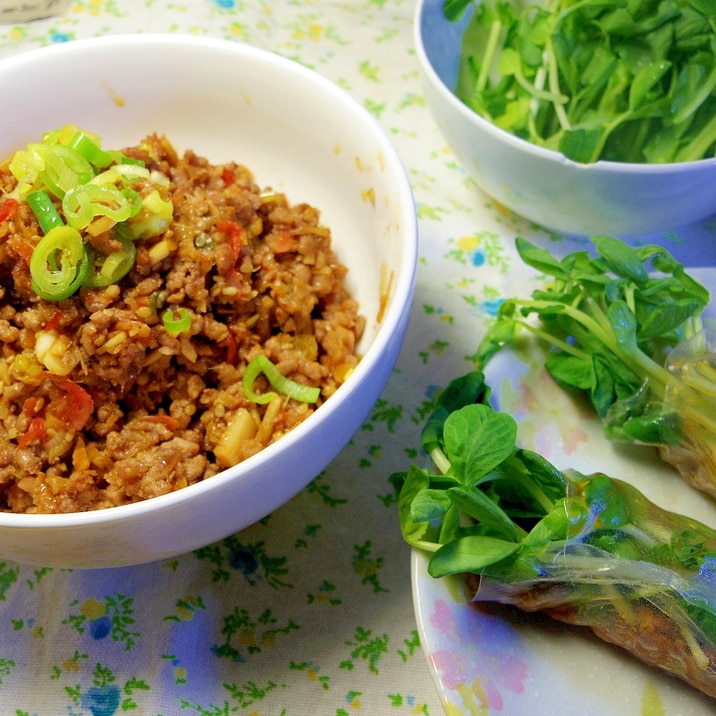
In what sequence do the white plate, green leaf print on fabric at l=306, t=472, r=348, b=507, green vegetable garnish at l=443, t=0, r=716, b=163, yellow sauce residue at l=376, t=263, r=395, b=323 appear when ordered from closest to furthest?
the white plate < yellow sauce residue at l=376, t=263, r=395, b=323 < green leaf print on fabric at l=306, t=472, r=348, b=507 < green vegetable garnish at l=443, t=0, r=716, b=163

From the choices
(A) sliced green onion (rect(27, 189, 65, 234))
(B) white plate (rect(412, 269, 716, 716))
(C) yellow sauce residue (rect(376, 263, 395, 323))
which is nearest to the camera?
(B) white plate (rect(412, 269, 716, 716))

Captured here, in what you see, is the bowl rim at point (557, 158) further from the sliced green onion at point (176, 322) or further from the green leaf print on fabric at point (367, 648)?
the green leaf print on fabric at point (367, 648)

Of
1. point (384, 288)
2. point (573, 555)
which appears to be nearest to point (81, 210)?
point (384, 288)

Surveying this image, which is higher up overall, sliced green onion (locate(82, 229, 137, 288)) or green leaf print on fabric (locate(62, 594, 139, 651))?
sliced green onion (locate(82, 229, 137, 288))

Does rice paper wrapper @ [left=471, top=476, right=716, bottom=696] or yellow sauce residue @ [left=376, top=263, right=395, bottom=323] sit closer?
rice paper wrapper @ [left=471, top=476, right=716, bottom=696]

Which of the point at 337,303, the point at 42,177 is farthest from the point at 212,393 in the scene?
the point at 42,177

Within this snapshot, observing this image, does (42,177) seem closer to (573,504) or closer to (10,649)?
(10,649)

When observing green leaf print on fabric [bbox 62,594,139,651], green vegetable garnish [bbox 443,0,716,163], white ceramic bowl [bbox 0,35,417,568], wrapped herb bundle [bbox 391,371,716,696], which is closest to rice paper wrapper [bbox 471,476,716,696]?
wrapped herb bundle [bbox 391,371,716,696]

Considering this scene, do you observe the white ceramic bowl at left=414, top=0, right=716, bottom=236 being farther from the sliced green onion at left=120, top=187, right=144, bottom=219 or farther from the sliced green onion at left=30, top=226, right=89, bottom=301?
the sliced green onion at left=30, top=226, right=89, bottom=301
